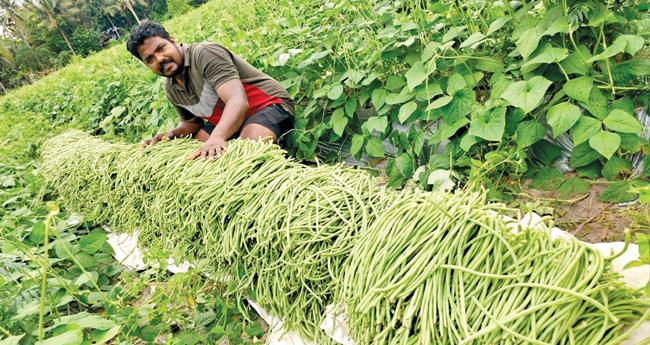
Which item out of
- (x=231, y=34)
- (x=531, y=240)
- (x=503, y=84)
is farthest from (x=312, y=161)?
(x=231, y=34)

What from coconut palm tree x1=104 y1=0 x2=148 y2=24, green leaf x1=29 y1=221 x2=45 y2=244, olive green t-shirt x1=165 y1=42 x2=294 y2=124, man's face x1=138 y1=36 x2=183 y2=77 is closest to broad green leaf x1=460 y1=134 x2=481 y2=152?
olive green t-shirt x1=165 y1=42 x2=294 y2=124

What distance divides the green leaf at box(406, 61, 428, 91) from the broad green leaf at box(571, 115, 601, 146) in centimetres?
68

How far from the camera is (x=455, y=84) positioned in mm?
1997

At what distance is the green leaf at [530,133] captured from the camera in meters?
1.81

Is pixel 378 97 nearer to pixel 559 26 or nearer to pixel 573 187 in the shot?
pixel 559 26

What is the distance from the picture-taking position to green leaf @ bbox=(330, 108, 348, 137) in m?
2.48

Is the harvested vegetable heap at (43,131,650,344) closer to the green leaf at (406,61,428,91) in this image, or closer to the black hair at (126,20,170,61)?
the green leaf at (406,61,428,91)

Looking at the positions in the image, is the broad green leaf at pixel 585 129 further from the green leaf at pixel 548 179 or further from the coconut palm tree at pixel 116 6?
the coconut palm tree at pixel 116 6

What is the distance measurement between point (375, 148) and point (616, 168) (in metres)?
1.09

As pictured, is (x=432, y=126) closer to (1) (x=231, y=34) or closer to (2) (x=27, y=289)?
(2) (x=27, y=289)

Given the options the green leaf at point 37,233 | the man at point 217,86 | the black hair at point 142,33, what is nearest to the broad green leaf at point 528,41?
the man at point 217,86

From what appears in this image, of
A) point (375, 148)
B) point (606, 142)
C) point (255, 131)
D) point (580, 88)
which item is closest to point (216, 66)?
point (255, 131)

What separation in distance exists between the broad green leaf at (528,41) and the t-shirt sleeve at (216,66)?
1578mm

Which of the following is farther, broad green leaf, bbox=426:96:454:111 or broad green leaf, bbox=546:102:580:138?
broad green leaf, bbox=426:96:454:111
